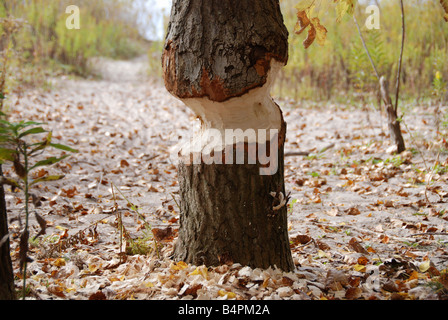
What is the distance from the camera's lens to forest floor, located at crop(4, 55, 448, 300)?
166 centimetres

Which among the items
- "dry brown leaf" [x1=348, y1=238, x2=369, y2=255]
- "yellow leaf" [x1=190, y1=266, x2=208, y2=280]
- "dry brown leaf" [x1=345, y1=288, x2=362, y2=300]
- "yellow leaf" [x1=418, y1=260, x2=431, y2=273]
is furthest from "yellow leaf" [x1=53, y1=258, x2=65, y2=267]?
"yellow leaf" [x1=418, y1=260, x2=431, y2=273]

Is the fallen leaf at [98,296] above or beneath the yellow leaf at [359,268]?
above

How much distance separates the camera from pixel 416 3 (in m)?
6.61

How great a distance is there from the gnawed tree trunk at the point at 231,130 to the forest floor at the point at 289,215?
137 mm

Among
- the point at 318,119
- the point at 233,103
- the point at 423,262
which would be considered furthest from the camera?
the point at 318,119

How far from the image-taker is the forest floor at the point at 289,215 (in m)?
1.66

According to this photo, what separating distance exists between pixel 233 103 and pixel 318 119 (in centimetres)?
486

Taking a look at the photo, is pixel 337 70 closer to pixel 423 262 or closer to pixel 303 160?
pixel 303 160

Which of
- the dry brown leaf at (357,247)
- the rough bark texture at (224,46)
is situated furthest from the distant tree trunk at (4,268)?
the dry brown leaf at (357,247)

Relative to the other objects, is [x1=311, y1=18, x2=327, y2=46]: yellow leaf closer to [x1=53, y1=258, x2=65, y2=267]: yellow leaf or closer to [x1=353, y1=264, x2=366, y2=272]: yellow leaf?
[x1=353, y1=264, x2=366, y2=272]: yellow leaf

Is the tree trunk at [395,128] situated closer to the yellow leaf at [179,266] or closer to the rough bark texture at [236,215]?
the rough bark texture at [236,215]

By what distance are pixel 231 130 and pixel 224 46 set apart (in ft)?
1.22

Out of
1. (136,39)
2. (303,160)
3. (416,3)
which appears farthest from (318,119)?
(136,39)

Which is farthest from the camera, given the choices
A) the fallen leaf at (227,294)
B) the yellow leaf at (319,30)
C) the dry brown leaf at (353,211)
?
the dry brown leaf at (353,211)
